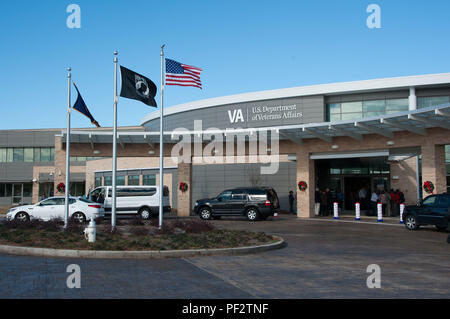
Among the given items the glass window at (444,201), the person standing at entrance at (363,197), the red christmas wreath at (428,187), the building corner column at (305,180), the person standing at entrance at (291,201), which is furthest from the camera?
the person standing at entrance at (291,201)

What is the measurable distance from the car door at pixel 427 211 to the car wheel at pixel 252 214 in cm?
879

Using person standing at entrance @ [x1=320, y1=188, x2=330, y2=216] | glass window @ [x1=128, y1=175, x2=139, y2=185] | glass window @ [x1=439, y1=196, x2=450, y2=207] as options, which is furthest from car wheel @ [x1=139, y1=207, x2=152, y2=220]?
glass window @ [x1=128, y1=175, x2=139, y2=185]

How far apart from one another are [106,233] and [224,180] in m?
26.1

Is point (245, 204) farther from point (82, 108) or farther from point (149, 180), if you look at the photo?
point (149, 180)

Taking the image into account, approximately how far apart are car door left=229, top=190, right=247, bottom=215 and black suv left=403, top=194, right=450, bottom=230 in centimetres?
875

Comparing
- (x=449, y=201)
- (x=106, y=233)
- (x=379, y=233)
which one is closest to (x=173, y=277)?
(x=106, y=233)

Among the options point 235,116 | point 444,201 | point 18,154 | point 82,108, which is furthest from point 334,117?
point 18,154

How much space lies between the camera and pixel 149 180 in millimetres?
43781

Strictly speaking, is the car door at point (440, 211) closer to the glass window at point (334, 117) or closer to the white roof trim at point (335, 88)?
the white roof trim at point (335, 88)

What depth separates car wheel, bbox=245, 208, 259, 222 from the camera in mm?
25172

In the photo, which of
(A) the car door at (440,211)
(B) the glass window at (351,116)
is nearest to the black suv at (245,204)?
(A) the car door at (440,211)

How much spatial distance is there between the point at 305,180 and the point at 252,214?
4601mm

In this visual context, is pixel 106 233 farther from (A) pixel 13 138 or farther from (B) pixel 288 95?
(A) pixel 13 138

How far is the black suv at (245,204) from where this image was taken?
24969mm
